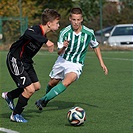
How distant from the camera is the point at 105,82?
13.8m

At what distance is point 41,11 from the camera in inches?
1255

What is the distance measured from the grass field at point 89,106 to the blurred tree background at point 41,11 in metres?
11.5

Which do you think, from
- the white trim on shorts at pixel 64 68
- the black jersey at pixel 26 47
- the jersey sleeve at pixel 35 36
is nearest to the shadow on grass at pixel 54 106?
the white trim on shorts at pixel 64 68

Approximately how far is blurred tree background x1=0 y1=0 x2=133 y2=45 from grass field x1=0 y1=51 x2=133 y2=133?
37.7 ft

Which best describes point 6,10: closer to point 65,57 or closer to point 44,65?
point 44,65

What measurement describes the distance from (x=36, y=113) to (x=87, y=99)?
6.01 feet

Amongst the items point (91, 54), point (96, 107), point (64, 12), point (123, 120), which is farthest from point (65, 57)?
point (64, 12)

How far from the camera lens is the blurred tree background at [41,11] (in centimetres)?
2847

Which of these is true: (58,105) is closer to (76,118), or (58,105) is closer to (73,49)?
(73,49)

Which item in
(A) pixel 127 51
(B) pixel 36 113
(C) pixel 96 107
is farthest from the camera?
(A) pixel 127 51

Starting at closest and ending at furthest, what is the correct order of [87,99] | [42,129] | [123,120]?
1. [42,129]
2. [123,120]
3. [87,99]

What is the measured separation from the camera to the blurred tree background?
28.5m

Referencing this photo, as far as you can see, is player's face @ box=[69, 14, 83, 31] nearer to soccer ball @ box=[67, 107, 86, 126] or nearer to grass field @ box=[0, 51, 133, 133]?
grass field @ box=[0, 51, 133, 133]

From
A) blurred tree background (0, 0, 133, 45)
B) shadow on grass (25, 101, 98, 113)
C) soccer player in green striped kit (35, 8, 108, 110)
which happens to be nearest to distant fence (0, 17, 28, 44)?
blurred tree background (0, 0, 133, 45)
